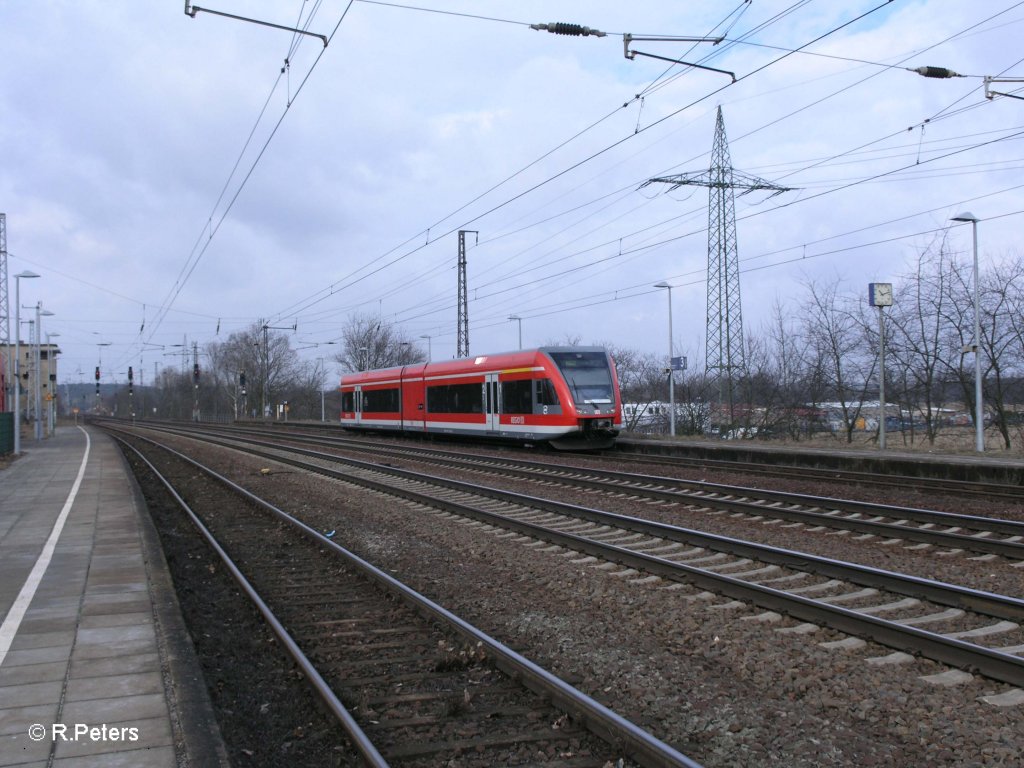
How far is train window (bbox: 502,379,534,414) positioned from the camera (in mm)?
23375

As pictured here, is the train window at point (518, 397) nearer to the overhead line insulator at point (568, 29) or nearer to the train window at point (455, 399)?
the train window at point (455, 399)

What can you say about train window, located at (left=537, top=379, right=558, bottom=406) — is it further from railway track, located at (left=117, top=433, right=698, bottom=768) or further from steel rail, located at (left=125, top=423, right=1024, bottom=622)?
railway track, located at (left=117, top=433, right=698, bottom=768)

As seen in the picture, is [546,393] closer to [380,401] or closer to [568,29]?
[568,29]

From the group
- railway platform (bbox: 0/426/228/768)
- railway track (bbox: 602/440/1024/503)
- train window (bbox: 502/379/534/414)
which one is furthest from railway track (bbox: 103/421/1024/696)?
train window (bbox: 502/379/534/414)

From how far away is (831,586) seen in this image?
745cm

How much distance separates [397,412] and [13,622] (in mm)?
27431

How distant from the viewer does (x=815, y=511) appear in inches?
473

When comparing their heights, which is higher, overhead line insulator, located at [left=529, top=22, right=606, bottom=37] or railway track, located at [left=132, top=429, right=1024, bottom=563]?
overhead line insulator, located at [left=529, top=22, right=606, bottom=37]

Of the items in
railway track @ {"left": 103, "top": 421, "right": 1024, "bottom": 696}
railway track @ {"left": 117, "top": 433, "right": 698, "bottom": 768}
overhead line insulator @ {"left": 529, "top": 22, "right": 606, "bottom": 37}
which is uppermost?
overhead line insulator @ {"left": 529, "top": 22, "right": 606, "bottom": 37}

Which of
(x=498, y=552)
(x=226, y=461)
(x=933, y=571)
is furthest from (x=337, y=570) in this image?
(x=226, y=461)

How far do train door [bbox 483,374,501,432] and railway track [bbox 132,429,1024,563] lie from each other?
5931 mm

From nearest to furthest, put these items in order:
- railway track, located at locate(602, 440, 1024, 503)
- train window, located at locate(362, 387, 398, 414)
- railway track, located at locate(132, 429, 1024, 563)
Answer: railway track, located at locate(132, 429, 1024, 563) → railway track, located at locate(602, 440, 1024, 503) → train window, located at locate(362, 387, 398, 414)

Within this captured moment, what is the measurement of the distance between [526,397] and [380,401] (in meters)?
13.8

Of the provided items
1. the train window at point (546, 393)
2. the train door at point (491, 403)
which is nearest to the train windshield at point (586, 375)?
the train window at point (546, 393)
